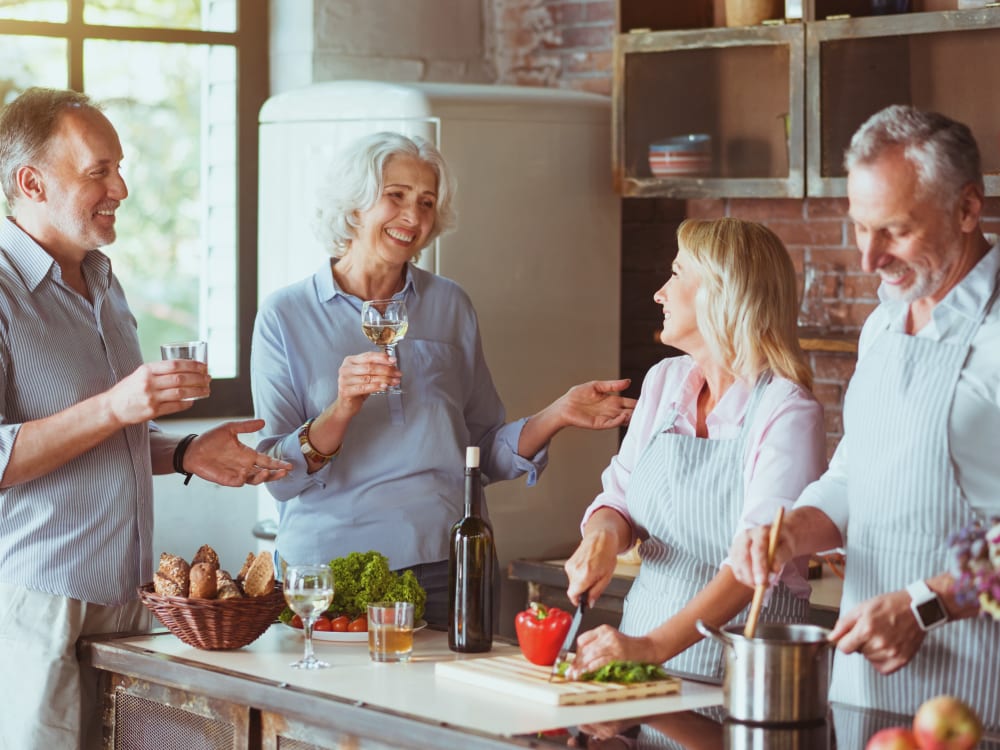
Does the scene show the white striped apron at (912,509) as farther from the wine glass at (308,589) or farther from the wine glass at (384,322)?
the wine glass at (384,322)

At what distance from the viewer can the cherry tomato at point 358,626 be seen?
9.16 ft

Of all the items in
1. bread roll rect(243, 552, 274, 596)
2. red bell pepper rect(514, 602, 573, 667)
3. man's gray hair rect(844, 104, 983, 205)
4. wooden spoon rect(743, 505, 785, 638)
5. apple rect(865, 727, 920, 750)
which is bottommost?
red bell pepper rect(514, 602, 573, 667)

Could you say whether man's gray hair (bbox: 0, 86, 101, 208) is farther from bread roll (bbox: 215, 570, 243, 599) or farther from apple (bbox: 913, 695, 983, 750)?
apple (bbox: 913, 695, 983, 750)

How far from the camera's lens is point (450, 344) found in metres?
3.45

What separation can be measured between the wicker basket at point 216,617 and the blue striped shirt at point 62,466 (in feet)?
0.47

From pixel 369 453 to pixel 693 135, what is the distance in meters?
1.57

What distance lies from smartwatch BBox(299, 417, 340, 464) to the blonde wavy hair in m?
0.85

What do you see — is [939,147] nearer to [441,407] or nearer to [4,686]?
[441,407]

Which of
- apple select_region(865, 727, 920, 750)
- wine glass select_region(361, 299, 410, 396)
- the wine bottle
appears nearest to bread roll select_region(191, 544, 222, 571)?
the wine bottle

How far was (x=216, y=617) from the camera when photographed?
267 cm

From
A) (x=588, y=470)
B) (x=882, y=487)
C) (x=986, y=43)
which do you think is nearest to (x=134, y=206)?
(x=588, y=470)

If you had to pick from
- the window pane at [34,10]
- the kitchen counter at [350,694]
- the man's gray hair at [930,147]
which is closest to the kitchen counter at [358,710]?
the kitchen counter at [350,694]

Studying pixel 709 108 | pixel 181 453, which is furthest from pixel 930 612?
pixel 709 108

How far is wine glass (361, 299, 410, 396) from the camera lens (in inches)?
121
